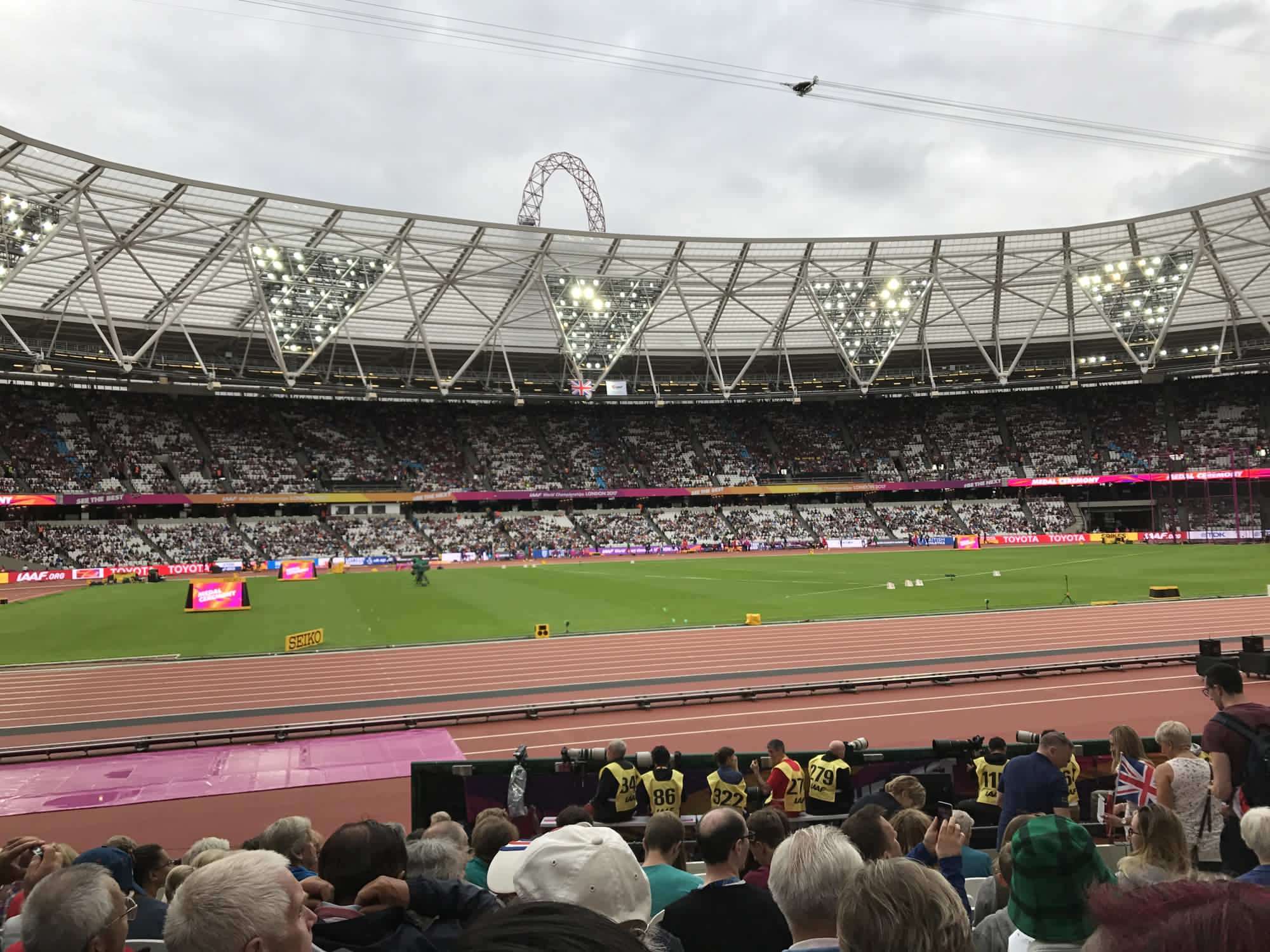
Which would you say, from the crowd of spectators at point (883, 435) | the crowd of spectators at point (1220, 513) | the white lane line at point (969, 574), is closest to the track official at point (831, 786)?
the white lane line at point (969, 574)

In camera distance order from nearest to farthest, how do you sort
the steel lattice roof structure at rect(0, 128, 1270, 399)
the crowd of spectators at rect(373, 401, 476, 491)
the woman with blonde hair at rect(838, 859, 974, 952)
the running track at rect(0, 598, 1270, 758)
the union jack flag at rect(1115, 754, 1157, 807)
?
the woman with blonde hair at rect(838, 859, 974, 952), the union jack flag at rect(1115, 754, 1157, 807), the running track at rect(0, 598, 1270, 758), the steel lattice roof structure at rect(0, 128, 1270, 399), the crowd of spectators at rect(373, 401, 476, 491)

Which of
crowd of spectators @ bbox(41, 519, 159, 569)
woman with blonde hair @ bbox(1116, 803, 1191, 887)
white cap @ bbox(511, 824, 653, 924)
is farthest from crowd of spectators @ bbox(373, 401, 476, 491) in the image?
white cap @ bbox(511, 824, 653, 924)

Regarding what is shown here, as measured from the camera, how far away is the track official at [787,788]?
8.12m

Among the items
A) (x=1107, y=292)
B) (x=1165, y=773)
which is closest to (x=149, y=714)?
(x=1165, y=773)

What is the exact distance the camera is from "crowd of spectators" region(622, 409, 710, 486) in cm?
8000

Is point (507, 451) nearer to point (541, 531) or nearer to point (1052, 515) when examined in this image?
point (541, 531)

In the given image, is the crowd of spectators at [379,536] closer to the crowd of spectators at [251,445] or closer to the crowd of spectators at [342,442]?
the crowd of spectators at [342,442]

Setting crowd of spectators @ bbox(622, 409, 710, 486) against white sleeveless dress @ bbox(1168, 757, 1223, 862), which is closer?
white sleeveless dress @ bbox(1168, 757, 1223, 862)

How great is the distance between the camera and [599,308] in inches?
2403

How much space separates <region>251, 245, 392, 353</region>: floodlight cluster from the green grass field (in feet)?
59.3

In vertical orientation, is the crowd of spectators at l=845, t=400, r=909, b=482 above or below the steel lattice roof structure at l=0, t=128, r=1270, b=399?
below

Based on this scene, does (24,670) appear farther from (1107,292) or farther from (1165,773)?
(1107,292)

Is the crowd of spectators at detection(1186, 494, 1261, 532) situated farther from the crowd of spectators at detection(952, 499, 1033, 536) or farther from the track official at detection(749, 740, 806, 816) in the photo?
the track official at detection(749, 740, 806, 816)

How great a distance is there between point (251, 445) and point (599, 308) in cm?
3395
